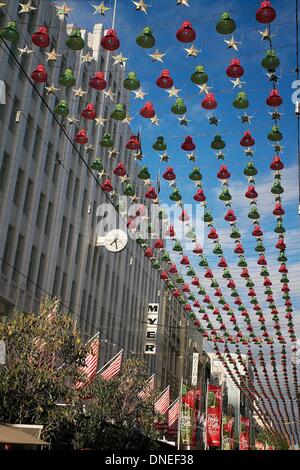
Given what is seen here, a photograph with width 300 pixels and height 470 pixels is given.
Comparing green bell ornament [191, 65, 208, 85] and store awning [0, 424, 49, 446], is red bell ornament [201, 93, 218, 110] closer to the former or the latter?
green bell ornament [191, 65, 208, 85]

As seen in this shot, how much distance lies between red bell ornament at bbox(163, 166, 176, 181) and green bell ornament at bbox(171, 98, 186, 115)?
3.59m

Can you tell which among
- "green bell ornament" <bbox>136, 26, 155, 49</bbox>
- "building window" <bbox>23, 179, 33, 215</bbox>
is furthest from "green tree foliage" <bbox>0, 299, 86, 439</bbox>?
"building window" <bbox>23, 179, 33, 215</bbox>

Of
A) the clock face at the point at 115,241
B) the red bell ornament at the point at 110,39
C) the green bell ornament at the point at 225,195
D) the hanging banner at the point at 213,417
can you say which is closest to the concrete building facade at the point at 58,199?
the clock face at the point at 115,241

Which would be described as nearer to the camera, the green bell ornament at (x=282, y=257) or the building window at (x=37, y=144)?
the green bell ornament at (x=282, y=257)

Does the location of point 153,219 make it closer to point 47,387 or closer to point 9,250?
point 9,250

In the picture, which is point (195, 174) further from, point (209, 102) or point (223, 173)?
point (209, 102)

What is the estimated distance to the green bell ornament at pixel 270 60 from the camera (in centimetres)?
1364

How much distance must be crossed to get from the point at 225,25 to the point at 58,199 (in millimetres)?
24429

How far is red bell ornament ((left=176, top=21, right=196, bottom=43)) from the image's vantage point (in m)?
13.1

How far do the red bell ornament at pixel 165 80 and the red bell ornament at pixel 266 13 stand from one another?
267 centimetres

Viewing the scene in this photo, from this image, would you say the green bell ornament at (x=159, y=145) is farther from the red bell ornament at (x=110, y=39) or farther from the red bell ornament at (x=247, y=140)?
the red bell ornament at (x=110, y=39)

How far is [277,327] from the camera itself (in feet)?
111

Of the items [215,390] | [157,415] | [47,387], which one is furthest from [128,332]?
[47,387]

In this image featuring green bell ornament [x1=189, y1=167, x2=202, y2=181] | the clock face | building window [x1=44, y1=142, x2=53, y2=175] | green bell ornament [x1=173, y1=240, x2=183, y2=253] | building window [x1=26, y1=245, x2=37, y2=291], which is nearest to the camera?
green bell ornament [x1=189, y1=167, x2=202, y2=181]
